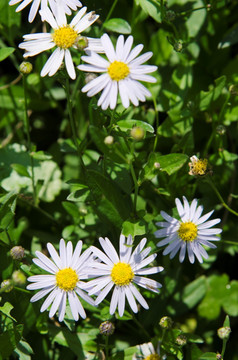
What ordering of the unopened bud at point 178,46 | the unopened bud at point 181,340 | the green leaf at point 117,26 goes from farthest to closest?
1. the green leaf at point 117,26
2. the unopened bud at point 178,46
3. the unopened bud at point 181,340

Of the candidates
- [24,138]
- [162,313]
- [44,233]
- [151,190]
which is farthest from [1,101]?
[162,313]

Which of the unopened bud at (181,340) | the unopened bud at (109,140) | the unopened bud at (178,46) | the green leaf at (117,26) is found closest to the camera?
the unopened bud at (109,140)

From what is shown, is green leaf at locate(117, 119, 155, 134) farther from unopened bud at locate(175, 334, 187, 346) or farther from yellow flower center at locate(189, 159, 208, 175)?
unopened bud at locate(175, 334, 187, 346)

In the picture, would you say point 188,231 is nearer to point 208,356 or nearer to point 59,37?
point 208,356

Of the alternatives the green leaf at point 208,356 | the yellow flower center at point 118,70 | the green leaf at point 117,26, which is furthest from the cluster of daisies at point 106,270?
the green leaf at point 117,26

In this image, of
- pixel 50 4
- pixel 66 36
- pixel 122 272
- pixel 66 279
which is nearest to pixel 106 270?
pixel 122 272

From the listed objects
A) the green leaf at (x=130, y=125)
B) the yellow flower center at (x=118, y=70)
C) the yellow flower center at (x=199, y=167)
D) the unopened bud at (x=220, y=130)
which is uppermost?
the yellow flower center at (x=118, y=70)

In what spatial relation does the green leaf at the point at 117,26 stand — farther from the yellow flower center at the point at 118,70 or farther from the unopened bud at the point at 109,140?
→ the unopened bud at the point at 109,140
